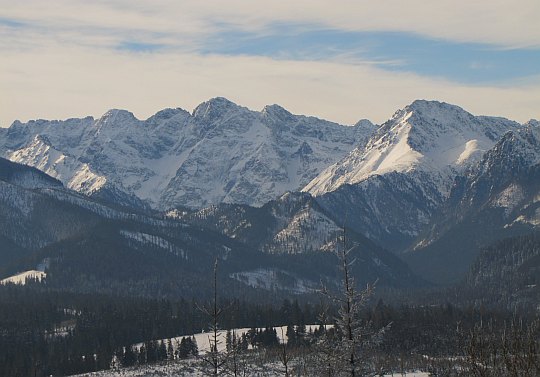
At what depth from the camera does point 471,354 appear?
5491cm

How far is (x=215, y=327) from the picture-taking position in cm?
6162

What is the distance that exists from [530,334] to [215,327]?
1830 cm

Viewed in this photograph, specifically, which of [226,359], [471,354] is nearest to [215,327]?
[226,359]

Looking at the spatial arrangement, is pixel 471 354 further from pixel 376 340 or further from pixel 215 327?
pixel 215 327

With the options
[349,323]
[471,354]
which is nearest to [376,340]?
[349,323]

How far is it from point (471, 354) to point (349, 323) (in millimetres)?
9289

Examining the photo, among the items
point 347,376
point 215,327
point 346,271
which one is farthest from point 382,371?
point 215,327

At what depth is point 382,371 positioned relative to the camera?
63.6 metres

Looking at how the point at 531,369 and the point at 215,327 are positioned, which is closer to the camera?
the point at 531,369

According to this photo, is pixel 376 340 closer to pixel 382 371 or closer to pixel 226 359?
pixel 382 371

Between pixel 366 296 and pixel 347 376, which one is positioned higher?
pixel 366 296

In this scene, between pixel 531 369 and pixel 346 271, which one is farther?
pixel 346 271

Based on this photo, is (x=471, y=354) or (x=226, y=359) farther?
(x=226, y=359)

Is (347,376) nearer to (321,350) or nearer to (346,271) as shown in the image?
(321,350)
